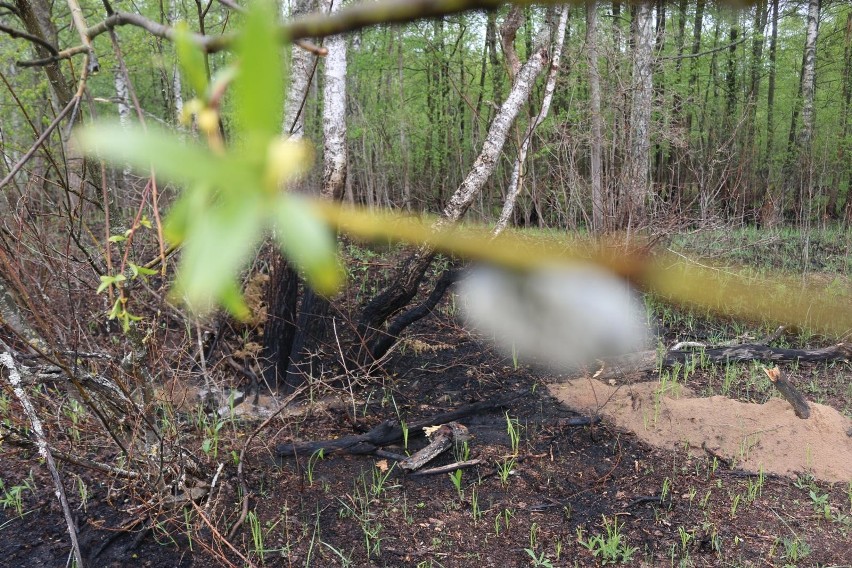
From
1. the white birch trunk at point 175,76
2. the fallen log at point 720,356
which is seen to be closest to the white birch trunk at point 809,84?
the fallen log at point 720,356

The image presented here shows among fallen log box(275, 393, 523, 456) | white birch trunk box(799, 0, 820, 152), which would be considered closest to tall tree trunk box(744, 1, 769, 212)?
white birch trunk box(799, 0, 820, 152)

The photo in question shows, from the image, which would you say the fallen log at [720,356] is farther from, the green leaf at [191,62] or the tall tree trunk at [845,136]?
the tall tree trunk at [845,136]

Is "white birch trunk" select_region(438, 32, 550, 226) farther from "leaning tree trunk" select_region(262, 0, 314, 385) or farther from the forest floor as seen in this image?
the forest floor

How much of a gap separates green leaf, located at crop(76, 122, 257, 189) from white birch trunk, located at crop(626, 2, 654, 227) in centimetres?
574

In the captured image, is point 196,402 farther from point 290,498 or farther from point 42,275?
point 42,275

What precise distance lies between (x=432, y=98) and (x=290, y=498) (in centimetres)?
1171

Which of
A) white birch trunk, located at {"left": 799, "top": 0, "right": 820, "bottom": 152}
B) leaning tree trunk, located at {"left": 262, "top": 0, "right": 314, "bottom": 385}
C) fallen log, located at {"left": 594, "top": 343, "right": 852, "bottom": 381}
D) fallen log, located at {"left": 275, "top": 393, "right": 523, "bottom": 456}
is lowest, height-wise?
fallen log, located at {"left": 275, "top": 393, "right": 523, "bottom": 456}

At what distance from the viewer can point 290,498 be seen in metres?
3.50

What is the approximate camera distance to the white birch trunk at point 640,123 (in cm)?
602

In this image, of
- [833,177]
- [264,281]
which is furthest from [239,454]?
[833,177]

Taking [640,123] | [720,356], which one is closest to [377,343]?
[720,356]

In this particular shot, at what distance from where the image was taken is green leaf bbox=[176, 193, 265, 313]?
8.1 inches

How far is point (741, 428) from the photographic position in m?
4.17

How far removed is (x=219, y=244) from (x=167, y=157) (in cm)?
4
